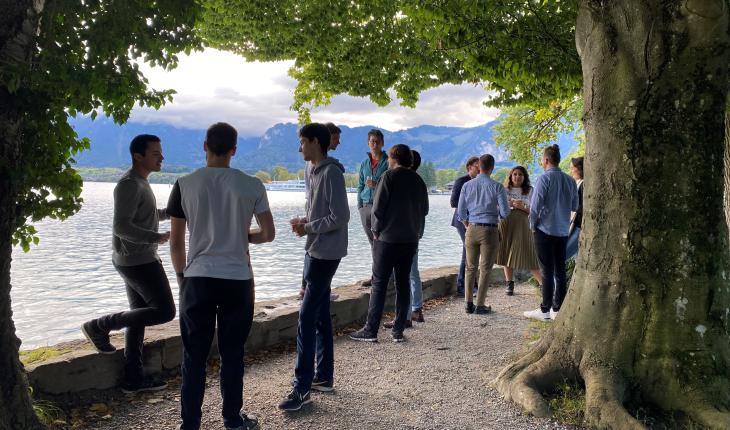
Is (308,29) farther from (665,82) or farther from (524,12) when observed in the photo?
(665,82)

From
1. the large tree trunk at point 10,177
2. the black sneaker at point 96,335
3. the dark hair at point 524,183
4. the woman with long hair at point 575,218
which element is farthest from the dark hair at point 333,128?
the dark hair at point 524,183

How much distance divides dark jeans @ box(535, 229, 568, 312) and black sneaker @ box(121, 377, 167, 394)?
487 centimetres

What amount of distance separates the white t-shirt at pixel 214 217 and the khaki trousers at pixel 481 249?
15.0 feet

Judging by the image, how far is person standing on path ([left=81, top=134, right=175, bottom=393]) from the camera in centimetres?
412

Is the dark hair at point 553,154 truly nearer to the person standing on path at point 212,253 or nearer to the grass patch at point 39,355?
the person standing on path at point 212,253

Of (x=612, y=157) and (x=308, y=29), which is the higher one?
(x=308, y=29)

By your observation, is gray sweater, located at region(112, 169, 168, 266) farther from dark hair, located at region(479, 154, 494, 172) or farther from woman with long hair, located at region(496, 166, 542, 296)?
woman with long hair, located at region(496, 166, 542, 296)

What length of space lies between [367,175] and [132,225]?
11.9 ft

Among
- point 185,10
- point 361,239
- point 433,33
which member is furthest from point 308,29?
point 361,239

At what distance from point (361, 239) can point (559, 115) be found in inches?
492

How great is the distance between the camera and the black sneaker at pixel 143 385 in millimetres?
4266

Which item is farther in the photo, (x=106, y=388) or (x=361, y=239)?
(x=361, y=239)

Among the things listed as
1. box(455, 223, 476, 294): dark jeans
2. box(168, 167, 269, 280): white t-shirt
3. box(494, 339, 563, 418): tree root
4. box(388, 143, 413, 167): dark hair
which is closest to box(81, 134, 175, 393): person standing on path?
box(168, 167, 269, 280): white t-shirt

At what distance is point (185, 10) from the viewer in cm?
353
